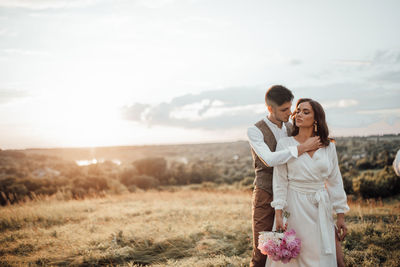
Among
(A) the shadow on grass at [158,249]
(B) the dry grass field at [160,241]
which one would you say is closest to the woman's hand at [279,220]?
(B) the dry grass field at [160,241]

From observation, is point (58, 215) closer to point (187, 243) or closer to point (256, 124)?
point (187, 243)

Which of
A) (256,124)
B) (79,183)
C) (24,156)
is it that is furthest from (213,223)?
(24,156)

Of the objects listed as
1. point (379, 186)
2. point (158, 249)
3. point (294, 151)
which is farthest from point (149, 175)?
point (294, 151)

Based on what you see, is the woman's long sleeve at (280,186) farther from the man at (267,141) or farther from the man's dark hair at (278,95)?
the man's dark hair at (278,95)

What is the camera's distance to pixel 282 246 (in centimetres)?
292

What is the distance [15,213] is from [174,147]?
59214 mm

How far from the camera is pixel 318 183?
314 centimetres

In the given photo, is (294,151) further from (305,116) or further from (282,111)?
(282,111)

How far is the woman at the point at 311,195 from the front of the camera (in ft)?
10.1

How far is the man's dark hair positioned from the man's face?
0.04 meters

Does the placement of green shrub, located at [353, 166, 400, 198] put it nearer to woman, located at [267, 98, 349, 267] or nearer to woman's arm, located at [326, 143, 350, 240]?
woman's arm, located at [326, 143, 350, 240]

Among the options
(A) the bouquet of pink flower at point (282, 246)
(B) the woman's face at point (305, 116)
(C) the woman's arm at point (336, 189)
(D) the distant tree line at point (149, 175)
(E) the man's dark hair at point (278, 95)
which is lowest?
(D) the distant tree line at point (149, 175)

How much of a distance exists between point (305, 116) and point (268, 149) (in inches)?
19.2

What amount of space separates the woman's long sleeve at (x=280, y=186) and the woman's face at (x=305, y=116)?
1.47ft
